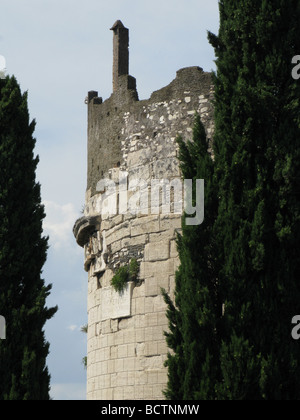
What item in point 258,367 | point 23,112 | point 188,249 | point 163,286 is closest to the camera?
point 258,367

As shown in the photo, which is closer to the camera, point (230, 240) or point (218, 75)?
point (230, 240)

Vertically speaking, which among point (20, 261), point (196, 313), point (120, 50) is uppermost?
point (120, 50)

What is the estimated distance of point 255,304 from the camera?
36.7 ft

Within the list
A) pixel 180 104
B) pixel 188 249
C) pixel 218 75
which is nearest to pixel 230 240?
pixel 188 249

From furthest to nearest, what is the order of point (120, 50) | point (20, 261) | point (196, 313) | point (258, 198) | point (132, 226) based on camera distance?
point (120, 50)
point (132, 226)
point (20, 261)
point (258, 198)
point (196, 313)

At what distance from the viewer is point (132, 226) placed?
14.3 m

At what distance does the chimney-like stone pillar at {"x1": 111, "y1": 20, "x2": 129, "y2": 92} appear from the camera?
15680 mm

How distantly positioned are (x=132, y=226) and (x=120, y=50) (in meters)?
3.55

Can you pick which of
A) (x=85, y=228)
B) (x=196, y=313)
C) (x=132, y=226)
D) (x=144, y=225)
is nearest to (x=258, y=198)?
(x=196, y=313)

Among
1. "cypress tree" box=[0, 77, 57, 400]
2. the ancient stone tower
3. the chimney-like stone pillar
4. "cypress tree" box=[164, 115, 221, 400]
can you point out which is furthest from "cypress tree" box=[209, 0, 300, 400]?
the chimney-like stone pillar

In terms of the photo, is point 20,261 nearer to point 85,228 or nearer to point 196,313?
point 196,313

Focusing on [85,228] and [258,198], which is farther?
[85,228]
